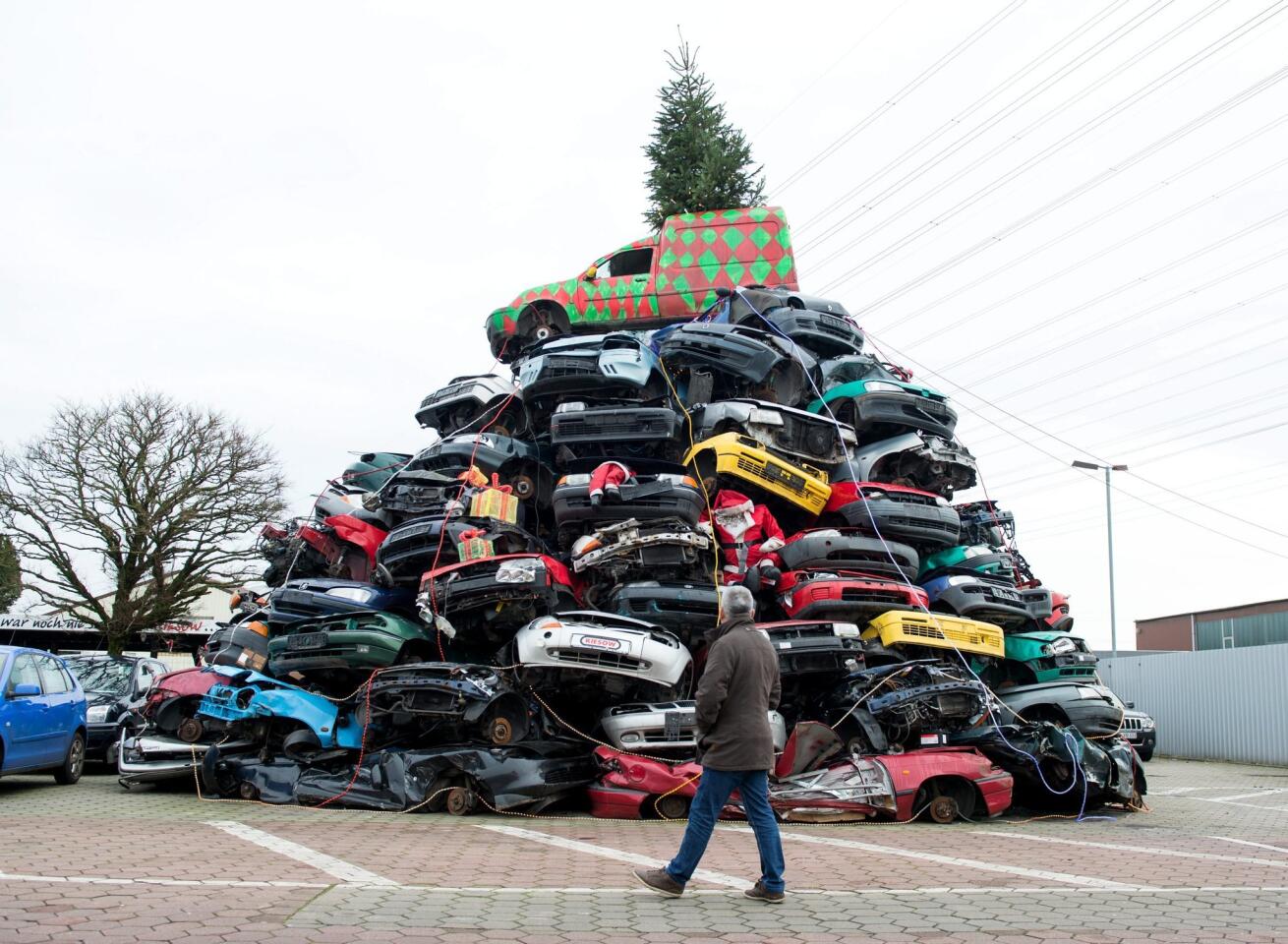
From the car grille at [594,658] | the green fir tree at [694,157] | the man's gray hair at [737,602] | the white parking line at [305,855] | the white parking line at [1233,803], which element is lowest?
the white parking line at [305,855]

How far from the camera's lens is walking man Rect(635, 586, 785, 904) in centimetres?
488

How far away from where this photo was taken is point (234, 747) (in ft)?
32.6

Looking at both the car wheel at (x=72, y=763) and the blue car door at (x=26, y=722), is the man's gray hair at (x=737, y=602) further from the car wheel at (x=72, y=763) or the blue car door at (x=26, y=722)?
the car wheel at (x=72, y=763)

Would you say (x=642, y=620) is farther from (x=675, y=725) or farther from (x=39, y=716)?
(x=39, y=716)

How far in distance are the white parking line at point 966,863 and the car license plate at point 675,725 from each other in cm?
129

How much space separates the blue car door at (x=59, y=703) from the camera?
33.2 ft

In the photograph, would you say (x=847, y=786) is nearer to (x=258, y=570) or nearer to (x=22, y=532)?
(x=258, y=570)

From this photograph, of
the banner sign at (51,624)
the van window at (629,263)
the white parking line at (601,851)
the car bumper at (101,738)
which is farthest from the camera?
the banner sign at (51,624)

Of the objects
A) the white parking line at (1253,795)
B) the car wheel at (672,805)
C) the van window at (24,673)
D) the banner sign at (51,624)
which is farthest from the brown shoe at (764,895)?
the banner sign at (51,624)

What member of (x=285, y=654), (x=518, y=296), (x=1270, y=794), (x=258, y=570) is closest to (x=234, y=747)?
(x=285, y=654)

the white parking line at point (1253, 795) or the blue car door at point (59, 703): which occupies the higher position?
the blue car door at point (59, 703)

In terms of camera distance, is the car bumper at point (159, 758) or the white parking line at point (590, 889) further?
the car bumper at point (159, 758)

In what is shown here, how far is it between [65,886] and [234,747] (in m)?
5.21

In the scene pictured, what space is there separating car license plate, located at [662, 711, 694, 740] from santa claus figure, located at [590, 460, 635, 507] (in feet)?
7.38
